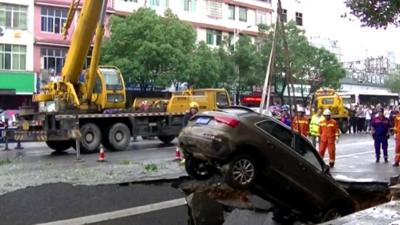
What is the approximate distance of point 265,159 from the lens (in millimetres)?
8211

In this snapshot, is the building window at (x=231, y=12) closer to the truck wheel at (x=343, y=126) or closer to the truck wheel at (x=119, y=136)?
the truck wheel at (x=343, y=126)

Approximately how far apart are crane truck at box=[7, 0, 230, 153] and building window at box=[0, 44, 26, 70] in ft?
63.2

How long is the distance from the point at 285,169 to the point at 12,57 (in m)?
33.7

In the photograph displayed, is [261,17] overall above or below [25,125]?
above

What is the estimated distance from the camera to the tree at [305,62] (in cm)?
4628

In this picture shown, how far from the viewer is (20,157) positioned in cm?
1712

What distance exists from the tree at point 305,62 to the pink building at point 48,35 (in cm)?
1664

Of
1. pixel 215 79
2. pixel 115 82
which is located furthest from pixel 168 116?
pixel 215 79

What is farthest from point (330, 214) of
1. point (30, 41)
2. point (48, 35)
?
point (48, 35)

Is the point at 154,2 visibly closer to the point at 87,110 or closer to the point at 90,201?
the point at 87,110

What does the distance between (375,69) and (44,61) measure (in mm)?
65236

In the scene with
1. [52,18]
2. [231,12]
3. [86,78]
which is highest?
[231,12]

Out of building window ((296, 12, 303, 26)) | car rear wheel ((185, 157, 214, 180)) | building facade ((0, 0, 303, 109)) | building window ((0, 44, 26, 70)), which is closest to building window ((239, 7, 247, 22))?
building window ((296, 12, 303, 26))

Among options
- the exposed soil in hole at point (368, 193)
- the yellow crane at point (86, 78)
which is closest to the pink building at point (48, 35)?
the yellow crane at point (86, 78)
